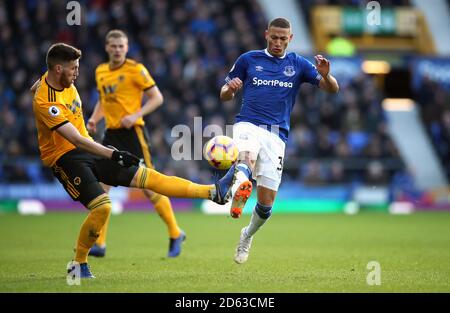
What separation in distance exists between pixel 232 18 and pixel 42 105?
19.0 m

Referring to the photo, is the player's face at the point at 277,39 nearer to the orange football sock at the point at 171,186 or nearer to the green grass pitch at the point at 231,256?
the orange football sock at the point at 171,186

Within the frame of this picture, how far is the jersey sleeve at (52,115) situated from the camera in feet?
26.1

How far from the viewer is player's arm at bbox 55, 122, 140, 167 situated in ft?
25.6

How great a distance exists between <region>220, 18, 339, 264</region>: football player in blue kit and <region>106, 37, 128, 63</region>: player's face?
2068 mm

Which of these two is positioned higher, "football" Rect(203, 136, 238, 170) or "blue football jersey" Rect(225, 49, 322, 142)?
"blue football jersey" Rect(225, 49, 322, 142)

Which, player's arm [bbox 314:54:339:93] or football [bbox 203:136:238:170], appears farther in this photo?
player's arm [bbox 314:54:339:93]

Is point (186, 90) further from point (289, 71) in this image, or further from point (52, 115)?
point (52, 115)

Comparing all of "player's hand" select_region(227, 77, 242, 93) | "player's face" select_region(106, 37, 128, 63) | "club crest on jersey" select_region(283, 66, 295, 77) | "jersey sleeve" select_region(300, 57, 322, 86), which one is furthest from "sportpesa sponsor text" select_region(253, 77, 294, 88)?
"player's face" select_region(106, 37, 128, 63)

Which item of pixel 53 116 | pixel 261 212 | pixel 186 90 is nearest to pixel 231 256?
pixel 261 212

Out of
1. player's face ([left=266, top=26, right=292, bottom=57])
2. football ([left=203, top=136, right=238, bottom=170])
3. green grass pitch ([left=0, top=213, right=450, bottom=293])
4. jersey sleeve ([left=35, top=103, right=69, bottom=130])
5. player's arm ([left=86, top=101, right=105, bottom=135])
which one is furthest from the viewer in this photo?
player's arm ([left=86, top=101, right=105, bottom=135])

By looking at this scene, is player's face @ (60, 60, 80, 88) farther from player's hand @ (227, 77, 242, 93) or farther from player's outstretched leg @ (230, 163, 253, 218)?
player's outstretched leg @ (230, 163, 253, 218)

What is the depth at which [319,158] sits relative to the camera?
22.9 m

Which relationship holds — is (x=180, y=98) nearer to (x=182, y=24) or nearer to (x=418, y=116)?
(x=182, y=24)

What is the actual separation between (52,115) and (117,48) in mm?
2855
